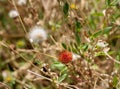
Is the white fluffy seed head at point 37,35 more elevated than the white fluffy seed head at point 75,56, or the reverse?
the white fluffy seed head at point 37,35

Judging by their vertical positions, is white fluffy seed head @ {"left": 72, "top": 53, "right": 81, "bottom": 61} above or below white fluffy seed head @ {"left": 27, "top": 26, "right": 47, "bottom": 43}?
below

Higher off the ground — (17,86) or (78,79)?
(78,79)

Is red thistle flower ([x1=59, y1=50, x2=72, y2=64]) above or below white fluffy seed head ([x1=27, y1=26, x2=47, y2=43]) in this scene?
below

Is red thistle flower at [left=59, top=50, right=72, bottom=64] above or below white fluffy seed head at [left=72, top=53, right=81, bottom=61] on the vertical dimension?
above

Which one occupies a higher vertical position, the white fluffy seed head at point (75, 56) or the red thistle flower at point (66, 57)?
the red thistle flower at point (66, 57)

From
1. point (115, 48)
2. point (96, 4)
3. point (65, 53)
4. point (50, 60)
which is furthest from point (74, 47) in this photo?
point (96, 4)

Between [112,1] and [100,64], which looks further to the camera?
[100,64]

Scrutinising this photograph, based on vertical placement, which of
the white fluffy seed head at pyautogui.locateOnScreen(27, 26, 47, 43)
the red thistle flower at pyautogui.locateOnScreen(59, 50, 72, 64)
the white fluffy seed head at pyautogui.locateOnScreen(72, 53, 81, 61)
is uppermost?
the white fluffy seed head at pyautogui.locateOnScreen(27, 26, 47, 43)

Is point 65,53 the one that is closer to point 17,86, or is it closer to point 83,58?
point 83,58

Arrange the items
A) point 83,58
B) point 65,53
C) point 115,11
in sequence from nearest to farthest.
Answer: point 65,53
point 83,58
point 115,11

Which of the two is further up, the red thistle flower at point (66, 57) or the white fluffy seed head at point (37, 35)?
the white fluffy seed head at point (37, 35)

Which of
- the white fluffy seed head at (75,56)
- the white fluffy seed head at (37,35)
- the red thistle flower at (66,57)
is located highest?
the white fluffy seed head at (37,35)
